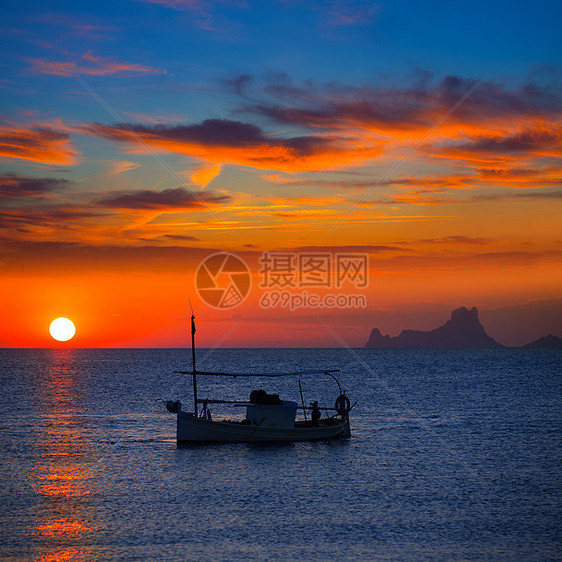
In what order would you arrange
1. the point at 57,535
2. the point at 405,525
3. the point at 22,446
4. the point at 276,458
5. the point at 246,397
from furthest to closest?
the point at 246,397, the point at 22,446, the point at 276,458, the point at 405,525, the point at 57,535

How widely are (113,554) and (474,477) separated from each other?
2426 cm

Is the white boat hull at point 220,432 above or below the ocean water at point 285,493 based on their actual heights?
above

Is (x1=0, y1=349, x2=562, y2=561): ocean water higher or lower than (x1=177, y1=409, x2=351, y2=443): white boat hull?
lower

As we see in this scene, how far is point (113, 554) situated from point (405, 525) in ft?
43.7

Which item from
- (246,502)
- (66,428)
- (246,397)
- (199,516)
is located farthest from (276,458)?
(246,397)

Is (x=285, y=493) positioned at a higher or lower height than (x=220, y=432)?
lower

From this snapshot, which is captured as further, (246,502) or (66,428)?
(66,428)

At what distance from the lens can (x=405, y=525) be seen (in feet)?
103

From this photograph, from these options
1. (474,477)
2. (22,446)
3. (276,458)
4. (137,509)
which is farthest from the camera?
(22,446)

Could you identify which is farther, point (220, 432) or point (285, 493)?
point (220, 432)

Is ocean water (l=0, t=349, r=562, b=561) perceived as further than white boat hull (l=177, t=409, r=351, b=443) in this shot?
No

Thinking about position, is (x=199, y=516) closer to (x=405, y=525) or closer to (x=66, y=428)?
(x=405, y=525)

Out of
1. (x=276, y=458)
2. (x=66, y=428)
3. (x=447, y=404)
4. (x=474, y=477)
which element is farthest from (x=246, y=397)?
(x=474, y=477)

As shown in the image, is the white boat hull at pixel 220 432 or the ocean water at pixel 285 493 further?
the white boat hull at pixel 220 432
